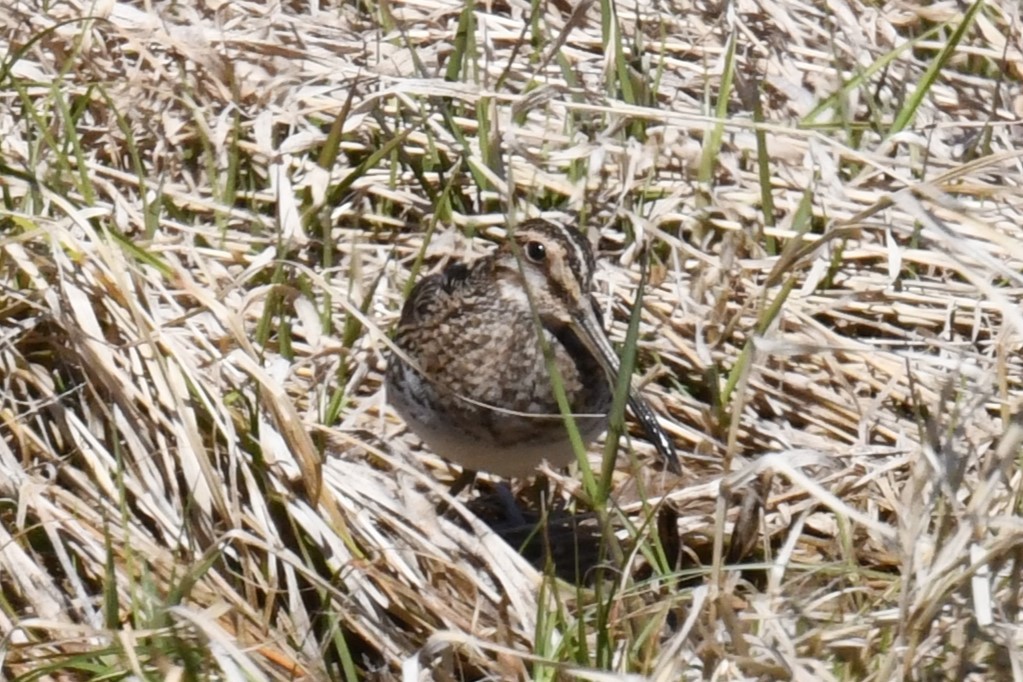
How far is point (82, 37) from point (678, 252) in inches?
60.5

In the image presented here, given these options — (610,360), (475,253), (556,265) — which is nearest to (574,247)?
(556,265)

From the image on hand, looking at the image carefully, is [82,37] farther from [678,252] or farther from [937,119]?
[937,119]

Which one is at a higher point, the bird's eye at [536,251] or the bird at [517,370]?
the bird's eye at [536,251]

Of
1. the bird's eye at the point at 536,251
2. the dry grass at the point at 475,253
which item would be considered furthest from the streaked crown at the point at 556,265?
the dry grass at the point at 475,253

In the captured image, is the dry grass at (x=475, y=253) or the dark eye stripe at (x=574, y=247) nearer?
the dry grass at (x=475, y=253)

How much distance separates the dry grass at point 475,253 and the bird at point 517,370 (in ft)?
0.38

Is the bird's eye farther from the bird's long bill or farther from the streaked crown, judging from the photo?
the bird's long bill

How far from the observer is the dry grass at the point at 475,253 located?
3.03 meters

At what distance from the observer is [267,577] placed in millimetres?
3416

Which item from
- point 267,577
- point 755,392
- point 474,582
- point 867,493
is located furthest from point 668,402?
point 267,577

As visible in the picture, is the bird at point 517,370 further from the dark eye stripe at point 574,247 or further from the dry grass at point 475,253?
the dry grass at point 475,253

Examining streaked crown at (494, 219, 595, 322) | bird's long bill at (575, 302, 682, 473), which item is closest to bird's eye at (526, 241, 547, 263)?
streaked crown at (494, 219, 595, 322)

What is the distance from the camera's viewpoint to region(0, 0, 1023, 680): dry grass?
303 cm

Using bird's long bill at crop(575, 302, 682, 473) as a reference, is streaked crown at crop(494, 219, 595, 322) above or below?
above
